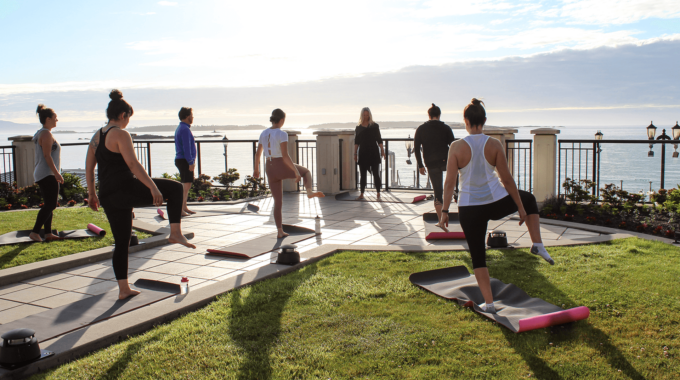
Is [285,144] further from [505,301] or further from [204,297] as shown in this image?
[505,301]

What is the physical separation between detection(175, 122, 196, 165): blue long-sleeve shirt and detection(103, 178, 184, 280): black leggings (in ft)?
12.8

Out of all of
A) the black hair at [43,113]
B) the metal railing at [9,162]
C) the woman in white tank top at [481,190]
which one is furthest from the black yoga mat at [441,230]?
the metal railing at [9,162]

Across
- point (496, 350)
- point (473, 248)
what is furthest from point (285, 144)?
point (496, 350)

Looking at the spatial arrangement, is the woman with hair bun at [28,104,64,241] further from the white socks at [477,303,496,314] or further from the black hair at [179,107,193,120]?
the white socks at [477,303,496,314]

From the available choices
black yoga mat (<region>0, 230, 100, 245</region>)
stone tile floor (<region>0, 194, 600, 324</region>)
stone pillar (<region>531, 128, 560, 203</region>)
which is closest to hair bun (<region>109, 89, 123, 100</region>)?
stone tile floor (<region>0, 194, 600, 324</region>)

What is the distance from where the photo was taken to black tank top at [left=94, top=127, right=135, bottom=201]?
3.86 meters

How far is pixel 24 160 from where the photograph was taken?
37.5 feet

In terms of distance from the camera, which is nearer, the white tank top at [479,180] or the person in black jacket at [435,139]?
the white tank top at [479,180]

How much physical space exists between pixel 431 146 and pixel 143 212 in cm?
549

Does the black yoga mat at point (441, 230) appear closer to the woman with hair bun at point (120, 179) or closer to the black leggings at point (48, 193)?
the woman with hair bun at point (120, 179)

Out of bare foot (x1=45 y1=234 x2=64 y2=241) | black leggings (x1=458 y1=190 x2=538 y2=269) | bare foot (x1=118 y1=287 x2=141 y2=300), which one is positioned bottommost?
bare foot (x1=118 y1=287 x2=141 y2=300)

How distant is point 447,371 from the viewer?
2.87 m

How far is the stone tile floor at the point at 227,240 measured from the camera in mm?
4551

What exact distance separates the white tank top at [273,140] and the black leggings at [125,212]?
2.08m
